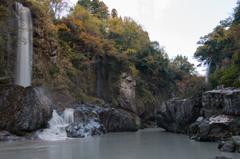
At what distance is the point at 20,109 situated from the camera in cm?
1053

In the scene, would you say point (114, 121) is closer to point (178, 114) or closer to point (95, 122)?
point (95, 122)

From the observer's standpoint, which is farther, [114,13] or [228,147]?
[114,13]

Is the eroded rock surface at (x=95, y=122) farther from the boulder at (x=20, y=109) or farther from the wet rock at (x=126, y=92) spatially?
the wet rock at (x=126, y=92)

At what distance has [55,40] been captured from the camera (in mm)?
20531

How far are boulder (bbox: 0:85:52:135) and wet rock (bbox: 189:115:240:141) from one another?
9.07m

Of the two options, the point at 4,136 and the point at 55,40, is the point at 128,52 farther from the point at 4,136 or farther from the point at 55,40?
the point at 4,136

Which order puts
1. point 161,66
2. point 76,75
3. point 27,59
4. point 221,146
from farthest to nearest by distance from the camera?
1. point 161,66
2. point 76,75
3. point 27,59
4. point 221,146

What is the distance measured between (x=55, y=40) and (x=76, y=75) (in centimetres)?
448

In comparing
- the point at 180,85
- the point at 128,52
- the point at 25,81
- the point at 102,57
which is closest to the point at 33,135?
the point at 25,81

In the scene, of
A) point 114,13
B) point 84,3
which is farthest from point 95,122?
point 114,13

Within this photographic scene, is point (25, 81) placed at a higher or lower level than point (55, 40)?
lower

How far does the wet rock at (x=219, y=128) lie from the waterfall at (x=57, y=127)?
8176 mm

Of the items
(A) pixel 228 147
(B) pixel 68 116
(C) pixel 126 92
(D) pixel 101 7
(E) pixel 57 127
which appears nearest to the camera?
(A) pixel 228 147

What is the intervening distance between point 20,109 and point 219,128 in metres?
10.5
